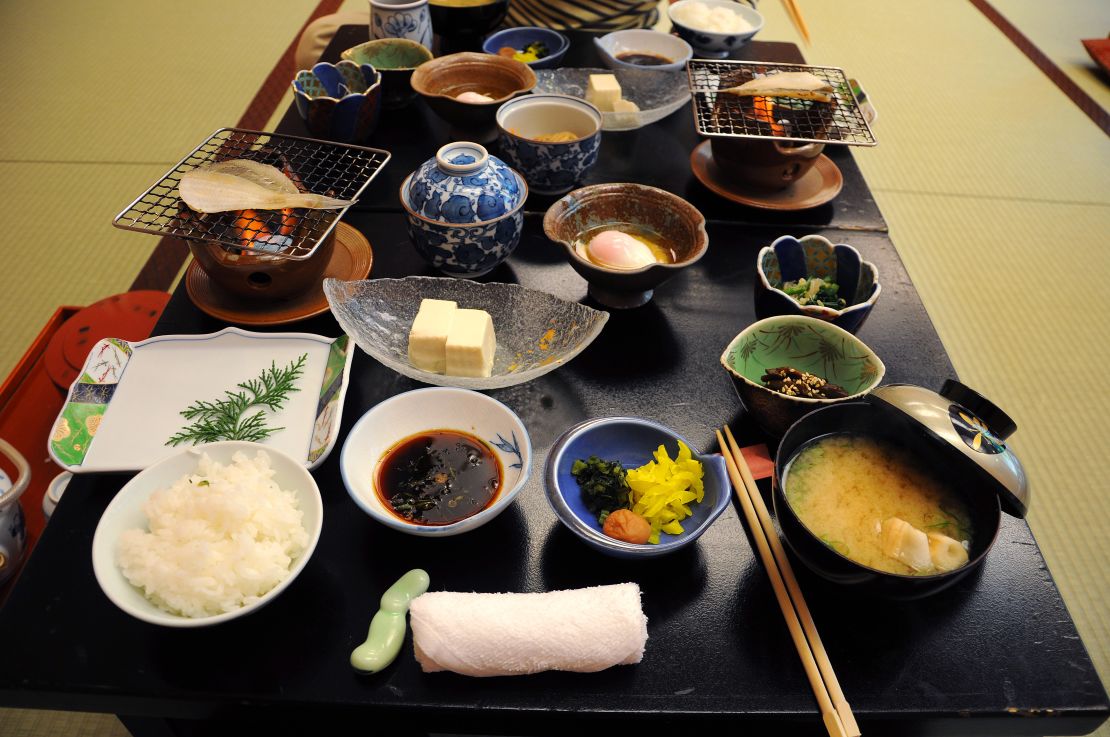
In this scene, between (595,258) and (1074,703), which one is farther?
(595,258)

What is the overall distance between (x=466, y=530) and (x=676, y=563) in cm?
37

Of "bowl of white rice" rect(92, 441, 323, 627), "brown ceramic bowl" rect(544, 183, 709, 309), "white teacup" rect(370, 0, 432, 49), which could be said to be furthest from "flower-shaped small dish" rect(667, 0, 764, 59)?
"bowl of white rice" rect(92, 441, 323, 627)

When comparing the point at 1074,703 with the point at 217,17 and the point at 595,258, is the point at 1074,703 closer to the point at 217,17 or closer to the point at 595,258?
the point at 595,258

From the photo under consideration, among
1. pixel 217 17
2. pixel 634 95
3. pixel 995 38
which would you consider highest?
pixel 634 95

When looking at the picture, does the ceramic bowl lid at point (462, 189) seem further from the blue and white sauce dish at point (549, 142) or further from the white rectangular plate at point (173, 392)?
the white rectangular plate at point (173, 392)

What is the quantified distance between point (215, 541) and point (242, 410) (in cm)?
41

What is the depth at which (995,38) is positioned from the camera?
4578mm

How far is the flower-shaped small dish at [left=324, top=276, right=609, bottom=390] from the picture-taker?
1.48 meters

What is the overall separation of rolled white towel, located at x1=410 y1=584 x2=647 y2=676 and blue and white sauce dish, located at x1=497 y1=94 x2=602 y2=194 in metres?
1.27

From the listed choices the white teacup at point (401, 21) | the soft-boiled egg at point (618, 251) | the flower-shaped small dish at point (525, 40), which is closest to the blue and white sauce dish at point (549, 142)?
the soft-boiled egg at point (618, 251)

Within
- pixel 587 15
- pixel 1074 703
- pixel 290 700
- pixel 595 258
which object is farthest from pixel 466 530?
pixel 587 15

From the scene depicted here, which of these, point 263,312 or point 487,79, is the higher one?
point 487,79

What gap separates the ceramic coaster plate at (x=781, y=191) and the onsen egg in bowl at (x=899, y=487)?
0.92 m

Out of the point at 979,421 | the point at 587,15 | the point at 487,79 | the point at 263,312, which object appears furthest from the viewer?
the point at 587,15
